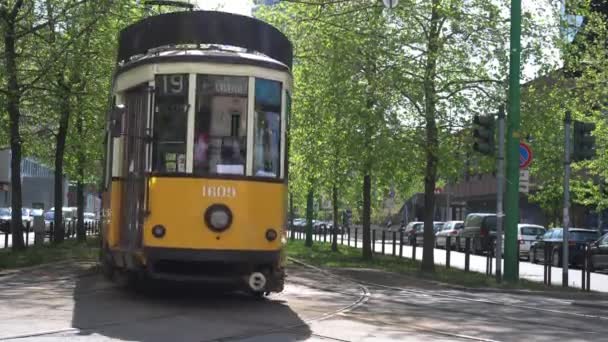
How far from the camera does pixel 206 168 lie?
11156 millimetres

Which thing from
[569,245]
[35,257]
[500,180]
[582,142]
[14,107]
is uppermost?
[14,107]

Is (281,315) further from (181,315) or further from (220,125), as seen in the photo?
(220,125)

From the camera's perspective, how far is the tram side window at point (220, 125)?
1121 centimetres

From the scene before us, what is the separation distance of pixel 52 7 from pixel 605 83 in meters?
16.9

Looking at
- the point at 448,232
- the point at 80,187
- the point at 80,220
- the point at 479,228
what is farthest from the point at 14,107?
the point at 448,232

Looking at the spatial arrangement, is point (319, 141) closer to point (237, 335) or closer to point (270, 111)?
point (270, 111)

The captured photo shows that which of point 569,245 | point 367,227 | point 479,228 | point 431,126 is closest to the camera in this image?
point 431,126

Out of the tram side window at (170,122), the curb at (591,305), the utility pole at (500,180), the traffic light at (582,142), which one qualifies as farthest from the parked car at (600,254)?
the tram side window at (170,122)

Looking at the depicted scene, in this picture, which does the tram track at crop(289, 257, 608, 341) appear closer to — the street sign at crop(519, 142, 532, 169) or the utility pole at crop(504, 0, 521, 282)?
the utility pole at crop(504, 0, 521, 282)

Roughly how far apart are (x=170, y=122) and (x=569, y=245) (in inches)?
855

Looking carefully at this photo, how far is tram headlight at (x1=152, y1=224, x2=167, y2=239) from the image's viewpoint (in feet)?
36.0

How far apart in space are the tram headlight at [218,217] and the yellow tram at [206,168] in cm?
1

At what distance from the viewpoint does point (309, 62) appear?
80.4 feet

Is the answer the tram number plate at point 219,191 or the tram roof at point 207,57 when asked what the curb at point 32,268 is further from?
the tram number plate at point 219,191
